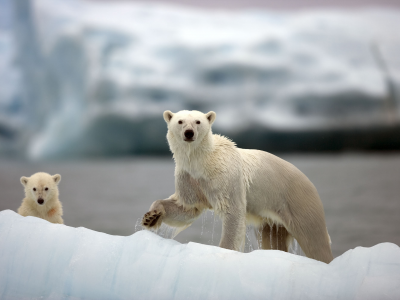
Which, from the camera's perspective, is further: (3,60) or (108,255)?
(3,60)

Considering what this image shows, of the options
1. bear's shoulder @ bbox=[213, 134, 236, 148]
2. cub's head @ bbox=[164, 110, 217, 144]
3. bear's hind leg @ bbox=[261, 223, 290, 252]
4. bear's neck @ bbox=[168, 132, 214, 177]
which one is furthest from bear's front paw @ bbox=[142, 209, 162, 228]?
bear's hind leg @ bbox=[261, 223, 290, 252]

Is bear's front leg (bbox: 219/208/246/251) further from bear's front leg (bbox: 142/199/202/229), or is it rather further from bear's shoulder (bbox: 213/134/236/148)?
bear's shoulder (bbox: 213/134/236/148)

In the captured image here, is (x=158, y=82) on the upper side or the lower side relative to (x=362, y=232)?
upper

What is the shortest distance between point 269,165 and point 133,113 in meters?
14.2

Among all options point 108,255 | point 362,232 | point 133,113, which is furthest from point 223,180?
point 133,113

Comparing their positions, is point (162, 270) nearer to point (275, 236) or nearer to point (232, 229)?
point (232, 229)

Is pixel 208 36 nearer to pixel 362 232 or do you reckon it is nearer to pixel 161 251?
pixel 362 232

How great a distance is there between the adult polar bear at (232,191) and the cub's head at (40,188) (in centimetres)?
89

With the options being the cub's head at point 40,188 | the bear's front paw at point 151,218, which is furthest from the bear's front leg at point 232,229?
the cub's head at point 40,188

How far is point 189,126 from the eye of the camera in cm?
236

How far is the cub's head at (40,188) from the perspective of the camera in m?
2.94

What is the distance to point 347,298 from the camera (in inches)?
84.2

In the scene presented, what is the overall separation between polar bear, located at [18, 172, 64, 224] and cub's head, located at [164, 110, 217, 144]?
1.11m

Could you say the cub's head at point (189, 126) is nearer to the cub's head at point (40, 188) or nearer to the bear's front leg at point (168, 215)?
the bear's front leg at point (168, 215)
